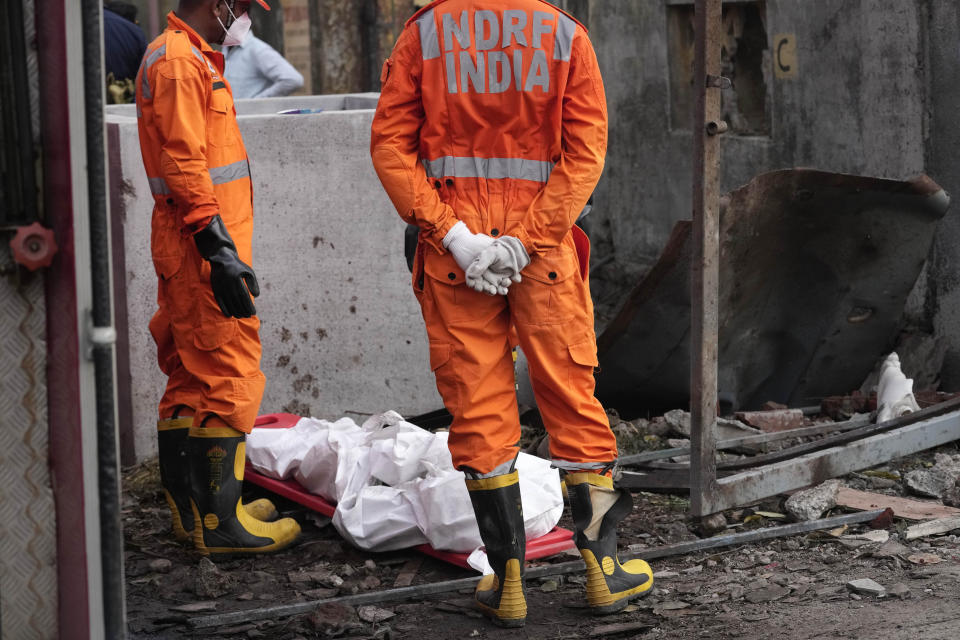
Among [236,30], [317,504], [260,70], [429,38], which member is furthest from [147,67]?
[260,70]

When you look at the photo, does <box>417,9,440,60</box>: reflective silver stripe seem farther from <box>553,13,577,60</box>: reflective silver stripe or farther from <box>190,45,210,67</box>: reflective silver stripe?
<box>190,45,210,67</box>: reflective silver stripe

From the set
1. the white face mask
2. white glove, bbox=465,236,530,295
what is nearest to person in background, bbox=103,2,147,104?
the white face mask

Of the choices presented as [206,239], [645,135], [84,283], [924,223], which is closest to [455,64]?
[206,239]

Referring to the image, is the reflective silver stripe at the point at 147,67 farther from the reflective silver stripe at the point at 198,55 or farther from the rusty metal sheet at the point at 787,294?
the rusty metal sheet at the point at 787,294

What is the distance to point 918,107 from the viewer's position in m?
6.42

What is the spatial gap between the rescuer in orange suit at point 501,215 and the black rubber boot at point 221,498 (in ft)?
3.62

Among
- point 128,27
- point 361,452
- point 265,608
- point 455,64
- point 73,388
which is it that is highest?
point 128,27

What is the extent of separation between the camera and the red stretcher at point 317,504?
424 cm

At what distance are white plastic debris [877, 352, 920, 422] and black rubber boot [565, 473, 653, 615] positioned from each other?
216 cm

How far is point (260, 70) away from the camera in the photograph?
813cm

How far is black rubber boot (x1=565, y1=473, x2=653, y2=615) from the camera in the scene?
12.3 feet

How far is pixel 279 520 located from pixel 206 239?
1.17 metres

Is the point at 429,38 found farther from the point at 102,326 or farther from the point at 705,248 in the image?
the point at 102,326

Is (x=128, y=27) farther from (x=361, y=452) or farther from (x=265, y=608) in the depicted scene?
(x=265, y=608)
